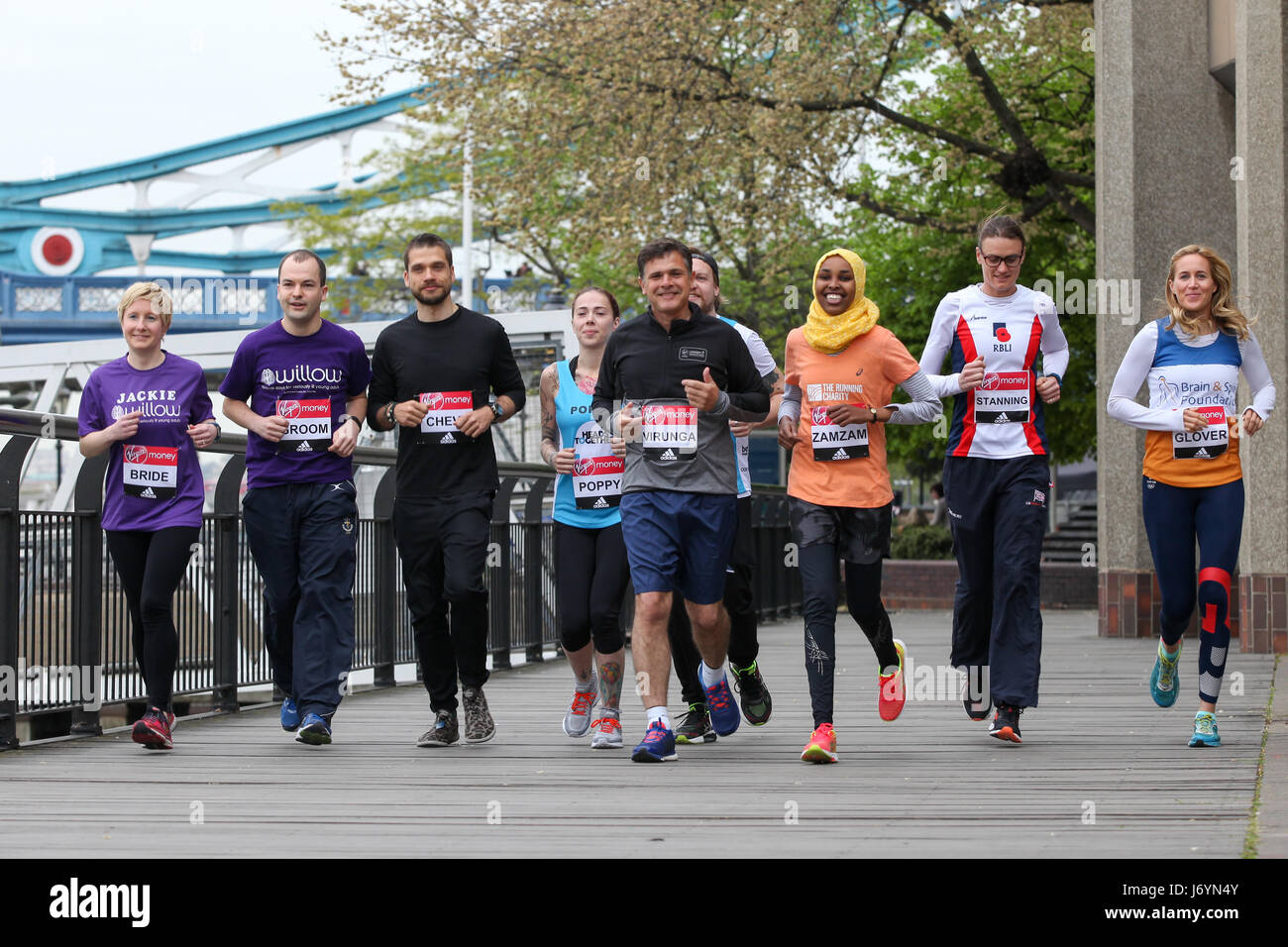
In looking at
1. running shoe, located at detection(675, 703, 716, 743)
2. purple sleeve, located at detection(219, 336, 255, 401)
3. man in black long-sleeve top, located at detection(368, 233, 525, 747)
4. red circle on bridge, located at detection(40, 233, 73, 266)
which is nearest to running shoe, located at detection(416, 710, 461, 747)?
man in black long-sleeve top, located at detection(368, 233, 525, 747)

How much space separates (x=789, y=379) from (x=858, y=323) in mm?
364

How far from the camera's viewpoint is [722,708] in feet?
25.6

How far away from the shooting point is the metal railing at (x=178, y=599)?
7.70 metres

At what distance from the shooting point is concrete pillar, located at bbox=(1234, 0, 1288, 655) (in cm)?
1288

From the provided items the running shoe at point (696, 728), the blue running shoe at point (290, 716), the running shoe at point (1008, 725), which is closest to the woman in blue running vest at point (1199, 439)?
the running shoe at point (1008, 725)

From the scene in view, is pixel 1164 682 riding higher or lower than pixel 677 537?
lower

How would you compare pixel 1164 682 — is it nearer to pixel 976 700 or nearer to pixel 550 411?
pixel 976 700

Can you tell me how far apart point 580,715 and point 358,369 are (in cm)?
170

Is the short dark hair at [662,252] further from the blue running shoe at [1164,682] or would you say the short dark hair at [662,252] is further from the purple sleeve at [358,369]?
the blue running shoe at [1164,682]

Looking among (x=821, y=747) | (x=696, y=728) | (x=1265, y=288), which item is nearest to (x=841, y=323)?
(x=821, y=747)

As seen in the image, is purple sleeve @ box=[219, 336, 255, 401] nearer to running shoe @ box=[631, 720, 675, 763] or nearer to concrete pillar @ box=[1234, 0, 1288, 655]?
running shoe @ box=[631, 720, 675, 763]

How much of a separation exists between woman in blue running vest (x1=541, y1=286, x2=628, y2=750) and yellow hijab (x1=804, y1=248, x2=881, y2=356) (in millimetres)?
899
